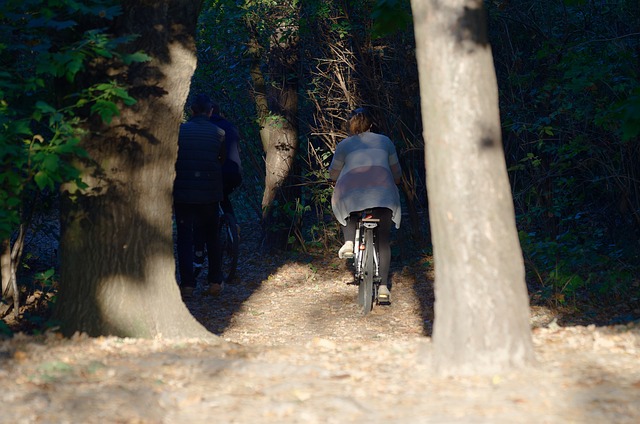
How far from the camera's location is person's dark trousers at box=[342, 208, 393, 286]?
9.12 m

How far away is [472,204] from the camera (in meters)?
4.80

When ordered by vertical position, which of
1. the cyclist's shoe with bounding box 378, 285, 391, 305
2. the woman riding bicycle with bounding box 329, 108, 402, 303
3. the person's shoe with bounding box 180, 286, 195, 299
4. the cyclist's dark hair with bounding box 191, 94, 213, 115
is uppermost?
the cyclist's dark hair with bounding box 191, 94, 213, 115

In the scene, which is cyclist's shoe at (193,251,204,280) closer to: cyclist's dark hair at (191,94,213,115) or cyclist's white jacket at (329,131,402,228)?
cyclist's dark hair at (191,94,213,115)

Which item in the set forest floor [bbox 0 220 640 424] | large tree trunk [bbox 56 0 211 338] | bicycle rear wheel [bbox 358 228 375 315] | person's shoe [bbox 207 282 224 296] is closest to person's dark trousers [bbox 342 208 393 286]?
bicycle rear wheel [bbox 358 228 375 315]

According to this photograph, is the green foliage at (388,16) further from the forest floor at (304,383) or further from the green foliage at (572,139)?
the forest floor at (304,383)

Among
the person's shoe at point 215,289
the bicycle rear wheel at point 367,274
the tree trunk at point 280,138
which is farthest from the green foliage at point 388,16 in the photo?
the tree trunk at point 280,138

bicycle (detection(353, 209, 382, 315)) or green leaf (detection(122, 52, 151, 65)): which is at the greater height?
green leaf (detection(122, 52, 151, 65))

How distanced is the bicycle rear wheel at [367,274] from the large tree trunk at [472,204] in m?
4.19

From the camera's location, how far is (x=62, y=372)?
508cm

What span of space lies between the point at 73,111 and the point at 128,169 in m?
0.58

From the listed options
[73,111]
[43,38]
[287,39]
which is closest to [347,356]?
[73,111]

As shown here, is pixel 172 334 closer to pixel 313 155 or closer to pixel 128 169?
pixel 128 169

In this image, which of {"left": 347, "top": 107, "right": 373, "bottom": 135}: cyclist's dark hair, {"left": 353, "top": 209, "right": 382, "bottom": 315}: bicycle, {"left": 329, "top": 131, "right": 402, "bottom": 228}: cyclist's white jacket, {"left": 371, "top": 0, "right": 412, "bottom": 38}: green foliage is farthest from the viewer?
{"left": 347, "top": 107, "right": 373, "bottom": 135}: cyclist's dark hair

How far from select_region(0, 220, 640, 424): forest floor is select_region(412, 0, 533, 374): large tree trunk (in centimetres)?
20
